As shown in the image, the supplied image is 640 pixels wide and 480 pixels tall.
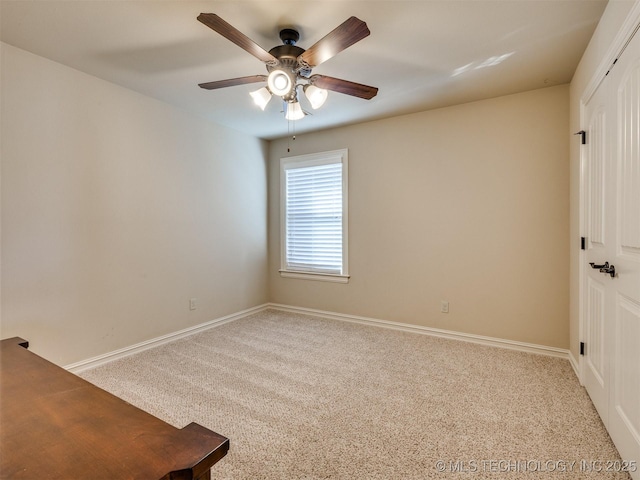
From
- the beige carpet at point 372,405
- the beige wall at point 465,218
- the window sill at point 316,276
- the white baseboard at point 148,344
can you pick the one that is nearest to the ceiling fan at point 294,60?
the beige wall at point 465,218

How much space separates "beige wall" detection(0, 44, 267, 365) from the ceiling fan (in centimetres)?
132

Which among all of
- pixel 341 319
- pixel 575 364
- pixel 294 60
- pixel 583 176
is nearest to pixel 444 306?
pixel 575 364

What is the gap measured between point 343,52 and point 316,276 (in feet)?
9.18

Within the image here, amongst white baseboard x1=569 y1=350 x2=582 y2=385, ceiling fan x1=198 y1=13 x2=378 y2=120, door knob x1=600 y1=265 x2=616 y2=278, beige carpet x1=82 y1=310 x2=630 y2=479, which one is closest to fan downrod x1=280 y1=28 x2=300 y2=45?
ceiling fan x1=198 y1=13 x2=378 y2=120

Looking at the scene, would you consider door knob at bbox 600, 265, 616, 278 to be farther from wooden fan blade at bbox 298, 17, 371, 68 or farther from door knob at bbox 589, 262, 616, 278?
wooden fan blade at bbox 298, 17, 371, 68

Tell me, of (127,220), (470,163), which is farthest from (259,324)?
(470,163)

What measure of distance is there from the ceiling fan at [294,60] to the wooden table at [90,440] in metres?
1.69

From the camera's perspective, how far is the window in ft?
13.8

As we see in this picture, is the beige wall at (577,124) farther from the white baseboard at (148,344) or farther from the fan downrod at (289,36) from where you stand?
the white baseboard at (148,344)

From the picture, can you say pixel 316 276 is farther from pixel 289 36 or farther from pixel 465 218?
pixel 289 36

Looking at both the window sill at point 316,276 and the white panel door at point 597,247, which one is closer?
the white panel door at point 597,247

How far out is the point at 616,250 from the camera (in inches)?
69.2

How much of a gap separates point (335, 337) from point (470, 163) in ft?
7.88

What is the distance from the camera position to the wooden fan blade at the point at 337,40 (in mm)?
1586
